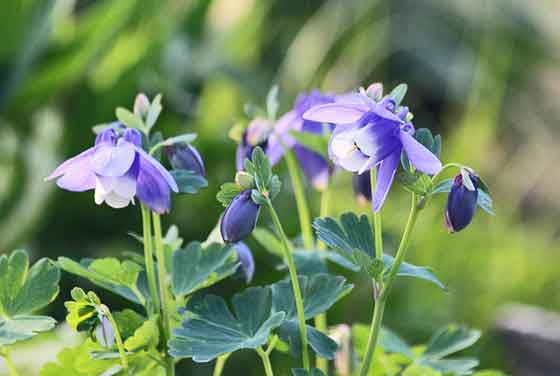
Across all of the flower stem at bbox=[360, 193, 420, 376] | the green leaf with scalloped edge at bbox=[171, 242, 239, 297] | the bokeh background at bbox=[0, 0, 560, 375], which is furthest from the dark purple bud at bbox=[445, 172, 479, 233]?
the bokeh background at bbox=[0, 0, 560, 375]

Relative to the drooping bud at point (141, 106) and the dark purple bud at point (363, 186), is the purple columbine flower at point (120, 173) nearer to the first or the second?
the drooping bud at point (141, 106)

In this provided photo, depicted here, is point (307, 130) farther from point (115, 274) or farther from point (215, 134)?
point (215, 134)

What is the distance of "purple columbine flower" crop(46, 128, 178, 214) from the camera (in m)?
0.53

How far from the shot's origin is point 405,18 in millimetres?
3553

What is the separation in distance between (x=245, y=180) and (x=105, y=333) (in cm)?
13

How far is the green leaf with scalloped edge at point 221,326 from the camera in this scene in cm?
53

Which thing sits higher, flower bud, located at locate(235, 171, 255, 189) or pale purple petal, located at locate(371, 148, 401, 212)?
flower bud, located at locate(235, 171, 255, 189)

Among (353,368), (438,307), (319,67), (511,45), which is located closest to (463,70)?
(511,45)

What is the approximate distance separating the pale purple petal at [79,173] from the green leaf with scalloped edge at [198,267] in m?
0.08

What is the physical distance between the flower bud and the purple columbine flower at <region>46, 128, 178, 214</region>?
0.13 ft

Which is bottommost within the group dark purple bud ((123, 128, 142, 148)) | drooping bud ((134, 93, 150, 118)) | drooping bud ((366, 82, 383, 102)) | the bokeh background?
the bokeh background

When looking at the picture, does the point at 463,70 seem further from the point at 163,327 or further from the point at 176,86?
the point at 163,327

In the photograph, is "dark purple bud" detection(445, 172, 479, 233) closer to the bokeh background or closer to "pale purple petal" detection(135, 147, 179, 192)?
"pale purple petal" detection(135, 147, 179, 192)

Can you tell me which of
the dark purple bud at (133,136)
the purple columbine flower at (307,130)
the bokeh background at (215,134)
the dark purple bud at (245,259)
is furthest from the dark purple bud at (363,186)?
the bokeh background at (215,134)
